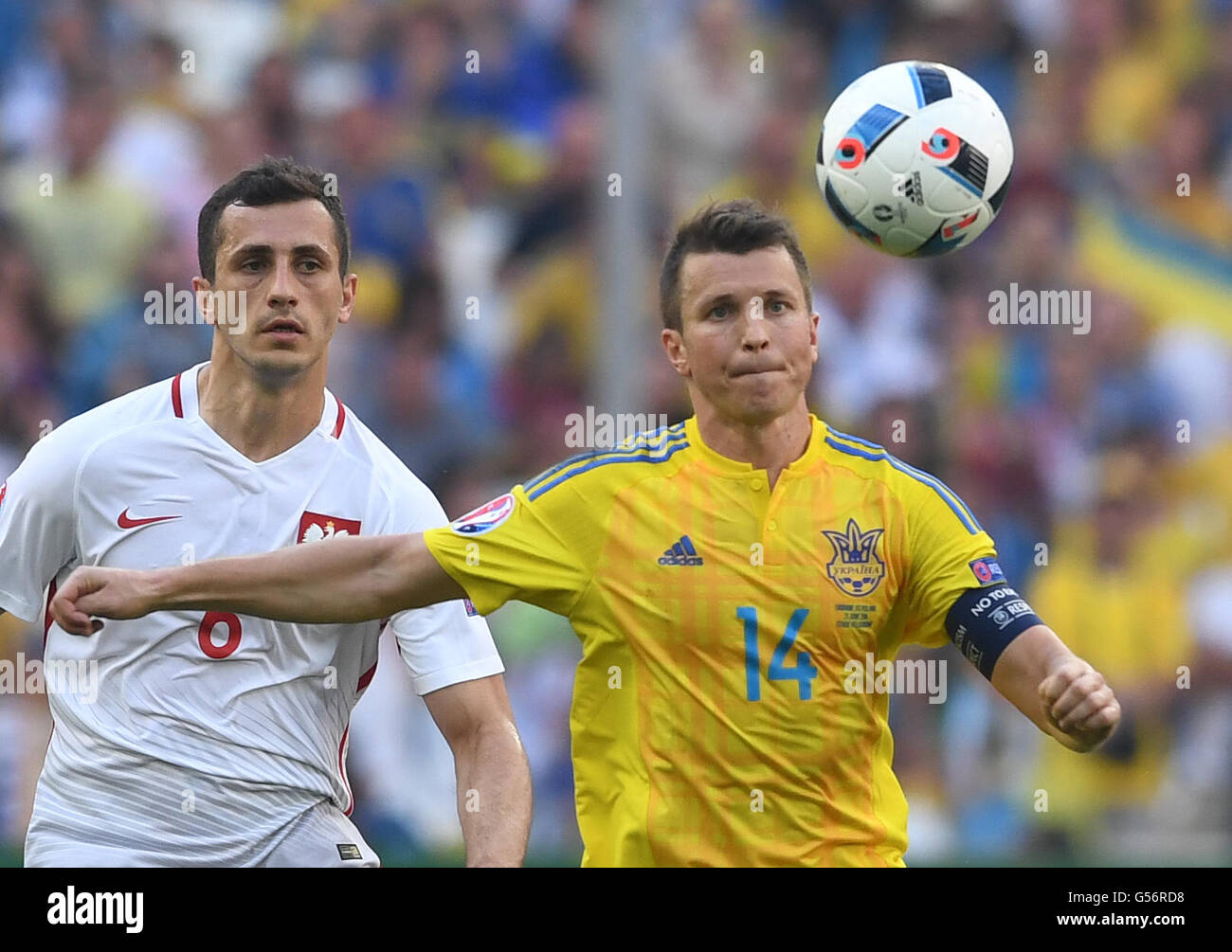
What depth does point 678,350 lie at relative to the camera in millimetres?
5715

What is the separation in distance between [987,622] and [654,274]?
14.6 ft

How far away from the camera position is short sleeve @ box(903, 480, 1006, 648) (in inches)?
213

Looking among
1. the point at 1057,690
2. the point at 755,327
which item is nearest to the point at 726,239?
the point at 755,327

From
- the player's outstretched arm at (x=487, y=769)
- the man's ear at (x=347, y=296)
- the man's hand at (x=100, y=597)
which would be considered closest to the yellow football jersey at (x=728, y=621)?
the player's outstretched arm at (x=487, y=769)

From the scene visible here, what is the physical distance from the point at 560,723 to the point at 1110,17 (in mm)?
5276

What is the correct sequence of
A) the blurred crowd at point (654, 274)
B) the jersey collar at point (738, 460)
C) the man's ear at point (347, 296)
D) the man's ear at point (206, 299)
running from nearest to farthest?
the jersey collar at point (738, 460) < the man's ear at point (206, 299) < the man's ear at point (347, 296) < the blurred crowd at point (654, 274)

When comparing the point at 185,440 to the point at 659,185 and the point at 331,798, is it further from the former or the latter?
the point at 659,185

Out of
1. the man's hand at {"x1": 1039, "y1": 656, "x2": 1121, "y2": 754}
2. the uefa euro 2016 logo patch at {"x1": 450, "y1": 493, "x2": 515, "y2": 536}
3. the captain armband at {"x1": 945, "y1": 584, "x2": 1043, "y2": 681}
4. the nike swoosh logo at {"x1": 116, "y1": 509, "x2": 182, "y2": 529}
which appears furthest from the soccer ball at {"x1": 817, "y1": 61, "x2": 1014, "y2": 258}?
the nike swoosh logo at {"x1": 116, "y1": 509, "x2": 182, "y2": 529}

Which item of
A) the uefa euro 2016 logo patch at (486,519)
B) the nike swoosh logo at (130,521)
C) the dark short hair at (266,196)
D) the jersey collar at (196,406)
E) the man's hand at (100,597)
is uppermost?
the dark short hair at (266,196)

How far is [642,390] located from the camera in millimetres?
8781

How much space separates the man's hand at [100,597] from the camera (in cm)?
514

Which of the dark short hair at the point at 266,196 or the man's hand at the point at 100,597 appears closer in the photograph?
the man's hand at the point at 100,597

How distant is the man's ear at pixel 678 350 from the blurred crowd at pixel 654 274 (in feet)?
10.4

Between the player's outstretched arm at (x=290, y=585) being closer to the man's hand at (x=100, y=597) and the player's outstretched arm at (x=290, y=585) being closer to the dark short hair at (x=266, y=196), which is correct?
the man's hand at (x=100, y=597)
